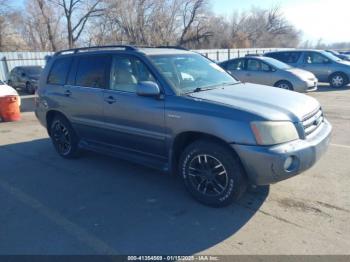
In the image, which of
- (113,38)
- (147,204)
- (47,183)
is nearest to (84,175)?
(47,183)

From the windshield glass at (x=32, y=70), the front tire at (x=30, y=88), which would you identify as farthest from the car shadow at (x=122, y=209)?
the windshield glass at (x=32, y=70)

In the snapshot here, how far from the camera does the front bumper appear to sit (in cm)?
321

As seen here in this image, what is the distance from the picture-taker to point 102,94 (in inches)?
185

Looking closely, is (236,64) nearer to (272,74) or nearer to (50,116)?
(272,74)

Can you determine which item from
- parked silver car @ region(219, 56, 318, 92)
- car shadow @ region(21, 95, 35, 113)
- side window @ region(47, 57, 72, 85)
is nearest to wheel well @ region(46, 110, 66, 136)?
side window @ region(47, 57, 72, 85)

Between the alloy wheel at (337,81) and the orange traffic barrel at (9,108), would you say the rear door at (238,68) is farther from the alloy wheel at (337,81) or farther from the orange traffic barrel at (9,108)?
the orange traffic barrel at (9,108)

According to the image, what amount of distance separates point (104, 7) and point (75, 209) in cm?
3887

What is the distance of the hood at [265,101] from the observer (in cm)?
341

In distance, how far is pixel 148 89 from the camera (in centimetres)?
388

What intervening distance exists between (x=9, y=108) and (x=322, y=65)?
1269 cm

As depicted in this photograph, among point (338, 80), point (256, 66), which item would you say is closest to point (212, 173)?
point (256, 66)

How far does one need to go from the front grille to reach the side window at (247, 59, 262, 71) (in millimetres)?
8152

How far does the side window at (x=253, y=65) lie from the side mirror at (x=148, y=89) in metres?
8.78

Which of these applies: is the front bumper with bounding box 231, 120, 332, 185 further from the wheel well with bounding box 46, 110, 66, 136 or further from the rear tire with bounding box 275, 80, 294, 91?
the rear tire with bounding box 275, 80, 294, 91
